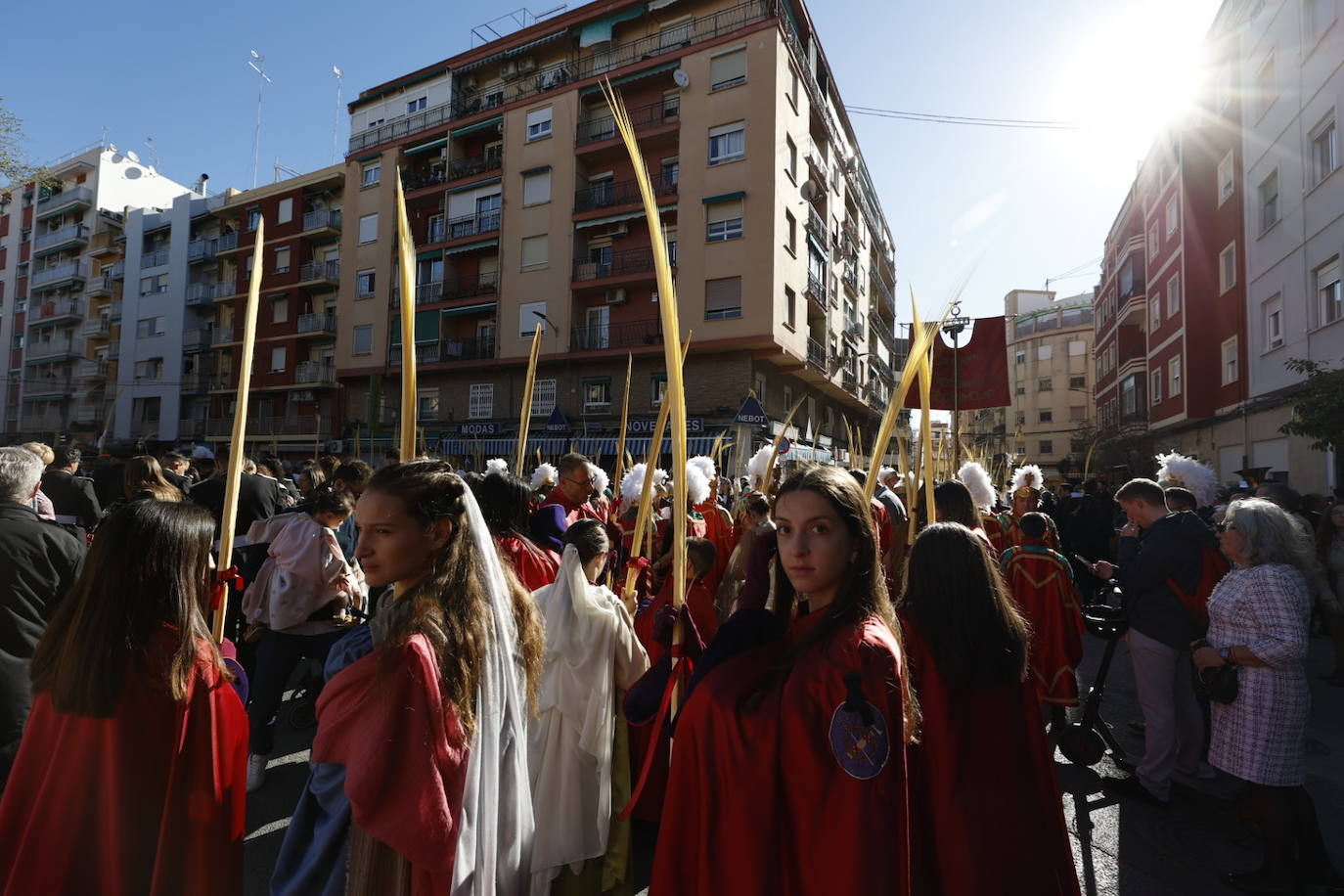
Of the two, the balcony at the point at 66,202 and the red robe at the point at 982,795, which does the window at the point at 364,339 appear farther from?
the red robe at the point at 982,795

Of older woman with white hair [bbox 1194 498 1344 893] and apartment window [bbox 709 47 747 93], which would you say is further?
apartment window [bbox 709 47 747 93]

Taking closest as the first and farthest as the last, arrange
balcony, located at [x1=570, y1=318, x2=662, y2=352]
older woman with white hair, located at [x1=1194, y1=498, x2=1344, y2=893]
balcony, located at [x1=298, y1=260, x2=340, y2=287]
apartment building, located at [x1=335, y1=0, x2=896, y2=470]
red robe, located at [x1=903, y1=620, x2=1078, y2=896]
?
red robe, located at [x1=903, y1=620, x2=1078, y2=896], older woman with white hair, located at [x1=1194, y1=498, x2=1344, y2=893], apartment building, located at [x1=335, y1=0, x2=896, y2=470], balcony, located at [x1=570, y1=318, x2=662, y2=352], balcony, located at [x1=298, y1=260, x2=340, y2=287]

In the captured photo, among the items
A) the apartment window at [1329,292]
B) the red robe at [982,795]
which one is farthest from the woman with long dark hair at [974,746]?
the apartment window at [1329,292]

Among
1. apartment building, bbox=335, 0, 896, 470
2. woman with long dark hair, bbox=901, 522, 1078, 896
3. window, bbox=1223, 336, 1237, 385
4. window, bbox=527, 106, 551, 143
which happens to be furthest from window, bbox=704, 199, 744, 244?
woman with long dark hair, bbox=901, 522, 1078, 896

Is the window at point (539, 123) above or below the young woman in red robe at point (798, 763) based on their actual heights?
above

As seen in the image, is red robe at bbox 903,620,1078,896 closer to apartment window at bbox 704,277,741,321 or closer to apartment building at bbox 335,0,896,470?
apartment building at bbox 335,0,896,470

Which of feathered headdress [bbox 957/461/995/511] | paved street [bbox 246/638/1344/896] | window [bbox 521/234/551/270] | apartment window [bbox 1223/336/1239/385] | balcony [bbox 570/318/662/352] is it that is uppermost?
window [bbox 521/234/551/270]

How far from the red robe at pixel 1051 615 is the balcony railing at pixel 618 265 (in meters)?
19.7

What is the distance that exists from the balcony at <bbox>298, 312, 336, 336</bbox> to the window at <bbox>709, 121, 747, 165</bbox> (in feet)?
62.9

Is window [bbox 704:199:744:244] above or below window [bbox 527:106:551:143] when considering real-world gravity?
below

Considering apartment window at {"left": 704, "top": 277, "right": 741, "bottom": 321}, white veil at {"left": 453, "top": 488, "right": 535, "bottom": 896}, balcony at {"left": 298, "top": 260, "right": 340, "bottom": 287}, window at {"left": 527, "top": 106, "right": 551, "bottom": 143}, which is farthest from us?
balcony at {"left": 298, "top": 260, "right": 340, "bottom": 287}

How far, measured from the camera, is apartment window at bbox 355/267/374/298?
28.9 meters

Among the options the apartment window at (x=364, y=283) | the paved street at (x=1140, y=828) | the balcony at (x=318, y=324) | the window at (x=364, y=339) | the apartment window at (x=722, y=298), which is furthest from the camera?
the balcony at (x=318, y=324)

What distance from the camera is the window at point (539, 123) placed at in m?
25.4
